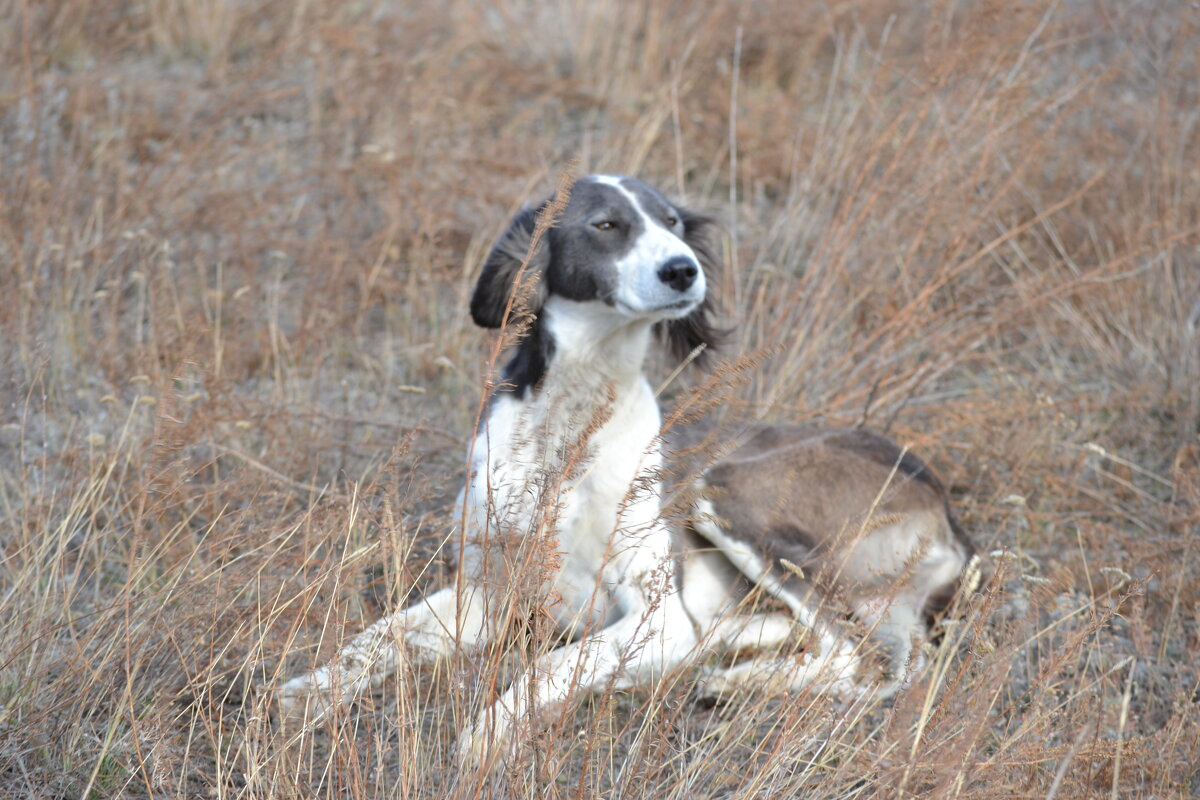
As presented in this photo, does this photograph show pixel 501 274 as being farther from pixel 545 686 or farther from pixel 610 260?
pixel 545 686

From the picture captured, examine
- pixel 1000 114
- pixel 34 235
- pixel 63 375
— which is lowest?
pixel 63 375

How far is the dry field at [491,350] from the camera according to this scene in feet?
7.73

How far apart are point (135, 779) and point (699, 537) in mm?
1729

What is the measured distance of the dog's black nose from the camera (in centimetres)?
307

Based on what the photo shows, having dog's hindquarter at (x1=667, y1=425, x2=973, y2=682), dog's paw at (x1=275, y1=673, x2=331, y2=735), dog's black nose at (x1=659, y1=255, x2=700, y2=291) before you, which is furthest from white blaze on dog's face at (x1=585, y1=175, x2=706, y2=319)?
dog's paw at (x1=275, y1=673, x2=331, y2=735)

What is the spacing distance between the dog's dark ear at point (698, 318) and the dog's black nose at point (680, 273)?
0.47 meters

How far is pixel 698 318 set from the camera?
360cm

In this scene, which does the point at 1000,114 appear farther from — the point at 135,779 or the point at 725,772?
the point at 135,779

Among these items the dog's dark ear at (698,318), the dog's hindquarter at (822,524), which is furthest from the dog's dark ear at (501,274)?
the dog's hindquarter at (822,524)

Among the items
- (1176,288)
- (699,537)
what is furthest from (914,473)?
(1176,288)

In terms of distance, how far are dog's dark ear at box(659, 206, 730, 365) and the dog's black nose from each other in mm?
468

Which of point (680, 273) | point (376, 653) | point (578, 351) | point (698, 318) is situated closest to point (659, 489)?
point (578, 351)

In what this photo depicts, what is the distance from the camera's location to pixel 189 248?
5.16 m

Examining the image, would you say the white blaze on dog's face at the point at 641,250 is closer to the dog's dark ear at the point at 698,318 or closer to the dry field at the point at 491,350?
the dog's dark ear at the point at 698,318
